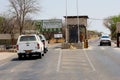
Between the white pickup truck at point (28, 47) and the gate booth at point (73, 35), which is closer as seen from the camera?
the white pickup truck at point (28, 47)

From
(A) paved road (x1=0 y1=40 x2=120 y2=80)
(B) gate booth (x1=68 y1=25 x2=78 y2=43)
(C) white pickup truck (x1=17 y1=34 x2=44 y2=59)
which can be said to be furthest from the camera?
(B) gate booth (x1=68 y1=25 x2=78 y2=43)

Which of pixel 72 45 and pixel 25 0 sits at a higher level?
pixel 25 0

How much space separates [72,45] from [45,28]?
20.1 metres

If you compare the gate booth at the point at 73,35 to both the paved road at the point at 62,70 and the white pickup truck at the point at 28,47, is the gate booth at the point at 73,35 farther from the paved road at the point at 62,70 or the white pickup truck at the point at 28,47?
the paved road at the point at 62,70

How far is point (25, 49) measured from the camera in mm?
32969

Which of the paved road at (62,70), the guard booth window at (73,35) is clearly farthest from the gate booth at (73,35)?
the paved road at (62,70)

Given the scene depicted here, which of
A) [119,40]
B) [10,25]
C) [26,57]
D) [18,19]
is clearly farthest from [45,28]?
[26,57]

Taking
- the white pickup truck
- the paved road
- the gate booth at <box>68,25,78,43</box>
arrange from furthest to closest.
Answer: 1. the gate booth at <box>68,25,78,43</box>
2. the white pickup truck
3. the paved road

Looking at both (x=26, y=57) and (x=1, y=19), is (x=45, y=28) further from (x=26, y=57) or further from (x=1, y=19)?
(x=26, y=57)

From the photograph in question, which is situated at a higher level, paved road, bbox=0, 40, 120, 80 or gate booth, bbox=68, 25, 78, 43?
gate booth, bbox=68, 25, 78, 43

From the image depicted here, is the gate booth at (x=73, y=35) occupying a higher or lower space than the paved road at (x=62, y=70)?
higher

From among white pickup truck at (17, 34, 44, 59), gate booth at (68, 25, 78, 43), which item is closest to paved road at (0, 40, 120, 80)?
white pickup truck at (17, 34, 44, 59)

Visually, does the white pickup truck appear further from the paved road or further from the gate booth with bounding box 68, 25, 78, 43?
the gate booth with bounding box 68, 25, 78, 43

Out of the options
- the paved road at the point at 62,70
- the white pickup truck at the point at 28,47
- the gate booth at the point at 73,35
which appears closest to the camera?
the paved road at the point at 62,70
